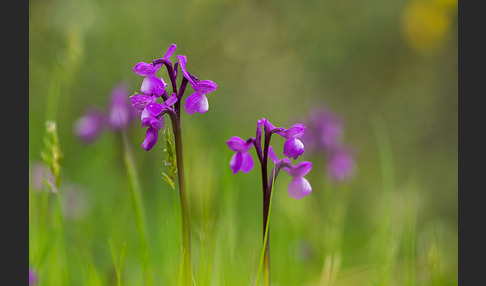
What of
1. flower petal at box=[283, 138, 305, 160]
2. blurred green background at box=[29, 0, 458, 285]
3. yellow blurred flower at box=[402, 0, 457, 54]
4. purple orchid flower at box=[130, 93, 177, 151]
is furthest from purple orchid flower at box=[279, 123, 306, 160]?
yellow blurred flower at box=[402, 0, 457, 54]

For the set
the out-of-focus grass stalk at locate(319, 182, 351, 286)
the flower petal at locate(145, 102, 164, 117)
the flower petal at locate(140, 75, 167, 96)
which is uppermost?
the flower petal at locate(140, 75, 167, 96)

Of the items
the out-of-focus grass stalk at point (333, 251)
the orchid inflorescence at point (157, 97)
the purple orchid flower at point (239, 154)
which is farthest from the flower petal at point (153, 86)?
the out-of-focus grass stalk at point (333, 251)

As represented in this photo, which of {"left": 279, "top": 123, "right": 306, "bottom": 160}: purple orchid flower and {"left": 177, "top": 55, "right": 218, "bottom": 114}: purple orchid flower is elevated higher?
{"left": 177, "top": 55, "right": 218, "bottom": 114}: purple orchid flower

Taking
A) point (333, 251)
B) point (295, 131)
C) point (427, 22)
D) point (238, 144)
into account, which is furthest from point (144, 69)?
point (427, 22)

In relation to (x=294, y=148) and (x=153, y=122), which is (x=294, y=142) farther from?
(x=153, y=122)

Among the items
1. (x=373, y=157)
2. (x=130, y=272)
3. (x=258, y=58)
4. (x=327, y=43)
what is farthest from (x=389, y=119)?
(x=130, y=272)

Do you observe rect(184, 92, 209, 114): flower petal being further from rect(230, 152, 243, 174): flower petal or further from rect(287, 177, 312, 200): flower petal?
rect(287, 177, 312, 200): flower petal

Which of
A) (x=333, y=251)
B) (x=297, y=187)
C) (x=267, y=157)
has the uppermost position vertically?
(x=267, y=157)

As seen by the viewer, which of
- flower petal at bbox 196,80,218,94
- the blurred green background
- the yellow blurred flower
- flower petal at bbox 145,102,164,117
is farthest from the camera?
the yellow blurred flower
